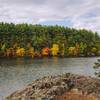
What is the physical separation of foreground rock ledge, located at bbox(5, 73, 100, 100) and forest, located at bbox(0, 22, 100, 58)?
14125 cm

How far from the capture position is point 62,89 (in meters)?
29.8

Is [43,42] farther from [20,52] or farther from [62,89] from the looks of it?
[62,89]

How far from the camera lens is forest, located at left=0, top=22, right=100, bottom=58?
177875mm

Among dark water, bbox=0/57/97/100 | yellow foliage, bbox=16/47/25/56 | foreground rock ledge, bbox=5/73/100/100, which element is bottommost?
dark water, bbox=0/57/97/100

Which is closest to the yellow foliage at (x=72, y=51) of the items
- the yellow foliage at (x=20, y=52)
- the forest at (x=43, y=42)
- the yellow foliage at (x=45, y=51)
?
the forest at (x=43, y=42)

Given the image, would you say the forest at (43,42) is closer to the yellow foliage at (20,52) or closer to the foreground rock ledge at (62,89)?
the yellow foliage at (20,52)

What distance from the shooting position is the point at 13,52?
17612 cm

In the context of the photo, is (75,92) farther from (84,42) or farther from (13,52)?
(84,42)

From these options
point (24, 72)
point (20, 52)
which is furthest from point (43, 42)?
point (24, 72)

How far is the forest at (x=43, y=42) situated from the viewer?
178 meters

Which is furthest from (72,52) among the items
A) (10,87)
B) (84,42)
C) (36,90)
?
(36,90)

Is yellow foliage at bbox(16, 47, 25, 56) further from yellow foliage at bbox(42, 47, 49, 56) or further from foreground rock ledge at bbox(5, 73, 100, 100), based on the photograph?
foreground rock ledge at bbox(5, 73, 100, 100)

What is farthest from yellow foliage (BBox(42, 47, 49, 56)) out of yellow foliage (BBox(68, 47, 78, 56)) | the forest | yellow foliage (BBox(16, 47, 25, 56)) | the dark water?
the dark water

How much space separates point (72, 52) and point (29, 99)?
15469cm
